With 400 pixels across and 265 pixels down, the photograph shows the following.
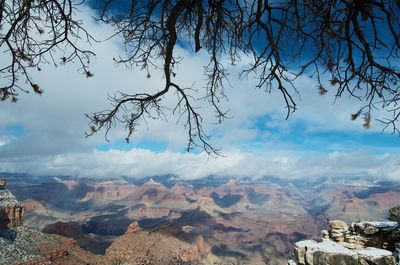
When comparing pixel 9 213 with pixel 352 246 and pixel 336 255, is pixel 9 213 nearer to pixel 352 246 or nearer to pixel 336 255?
pixel 352 246

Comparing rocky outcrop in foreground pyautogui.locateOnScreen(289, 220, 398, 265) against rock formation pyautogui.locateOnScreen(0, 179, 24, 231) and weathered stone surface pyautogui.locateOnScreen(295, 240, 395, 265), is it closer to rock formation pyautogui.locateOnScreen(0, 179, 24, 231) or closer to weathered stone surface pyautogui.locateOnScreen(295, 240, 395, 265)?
weathered stone surface pyautogui.locateOnScreen(295, 240, 395, 265)

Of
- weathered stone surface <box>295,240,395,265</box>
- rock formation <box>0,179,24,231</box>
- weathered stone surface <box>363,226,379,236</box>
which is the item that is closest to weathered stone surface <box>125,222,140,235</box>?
rock formation <box>0,179,24,231</box>

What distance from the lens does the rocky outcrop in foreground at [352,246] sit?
739 cm

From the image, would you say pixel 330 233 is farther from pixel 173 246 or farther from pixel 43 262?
pixel 173 246

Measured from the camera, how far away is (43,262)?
71562 mm

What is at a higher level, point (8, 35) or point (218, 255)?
point (8, 35)

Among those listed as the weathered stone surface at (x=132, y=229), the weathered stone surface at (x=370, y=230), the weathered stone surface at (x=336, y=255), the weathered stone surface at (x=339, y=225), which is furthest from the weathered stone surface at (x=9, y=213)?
the weathered stone surface at (x=370, y=230)

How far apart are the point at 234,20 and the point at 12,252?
78.9 m

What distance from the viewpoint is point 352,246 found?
941 cm

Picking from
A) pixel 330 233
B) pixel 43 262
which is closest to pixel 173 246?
pixel 43 262

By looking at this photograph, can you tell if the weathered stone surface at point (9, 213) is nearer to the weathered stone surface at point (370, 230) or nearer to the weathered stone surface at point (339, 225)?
the weathered stone surface at point (339, 225)

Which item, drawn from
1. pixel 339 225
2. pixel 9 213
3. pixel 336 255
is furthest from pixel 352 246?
pixel 9 213

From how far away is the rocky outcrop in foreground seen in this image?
7394 mm

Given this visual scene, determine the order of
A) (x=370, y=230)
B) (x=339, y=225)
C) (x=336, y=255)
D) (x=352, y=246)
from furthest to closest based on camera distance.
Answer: (x=339, y=225) < (x=370, y=230) < (x=352, y=246) < (x=336, y=255)
